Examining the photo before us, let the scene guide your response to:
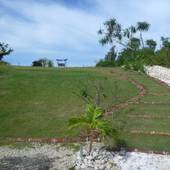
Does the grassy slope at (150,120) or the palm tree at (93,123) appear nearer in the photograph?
the palm tree at (93,123)

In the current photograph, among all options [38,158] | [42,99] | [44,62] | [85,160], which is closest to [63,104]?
[42,99]

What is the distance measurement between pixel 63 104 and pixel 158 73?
11617 millimetres

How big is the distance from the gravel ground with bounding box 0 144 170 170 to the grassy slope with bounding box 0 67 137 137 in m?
1.80

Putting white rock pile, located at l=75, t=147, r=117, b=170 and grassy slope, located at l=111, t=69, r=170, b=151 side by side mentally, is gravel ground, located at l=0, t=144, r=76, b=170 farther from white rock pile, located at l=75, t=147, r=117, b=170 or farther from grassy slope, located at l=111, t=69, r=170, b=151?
grassy slope, located at l=111, t=69, r=170, b=151

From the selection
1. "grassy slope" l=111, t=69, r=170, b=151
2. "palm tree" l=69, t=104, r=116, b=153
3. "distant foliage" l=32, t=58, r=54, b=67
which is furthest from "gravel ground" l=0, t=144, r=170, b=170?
"distant foliage" l=32, t=58, r=54, b=67

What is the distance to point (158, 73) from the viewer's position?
27.9 meters

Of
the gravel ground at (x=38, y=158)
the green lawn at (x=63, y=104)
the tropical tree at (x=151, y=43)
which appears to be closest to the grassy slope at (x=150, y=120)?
the green lawn at (x=63, y=104)

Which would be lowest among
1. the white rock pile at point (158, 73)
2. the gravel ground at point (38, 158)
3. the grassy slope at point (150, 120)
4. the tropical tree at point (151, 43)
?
the gravel ground at point (38, 158)

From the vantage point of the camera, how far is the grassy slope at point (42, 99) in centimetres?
1477

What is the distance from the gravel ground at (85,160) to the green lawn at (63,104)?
792 mm

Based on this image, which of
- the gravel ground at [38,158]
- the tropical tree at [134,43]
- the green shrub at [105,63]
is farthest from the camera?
the tropical tree at [134,43]

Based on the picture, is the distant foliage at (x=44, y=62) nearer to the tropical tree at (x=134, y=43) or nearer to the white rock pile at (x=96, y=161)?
the tropical tree at (x=134, y=43)

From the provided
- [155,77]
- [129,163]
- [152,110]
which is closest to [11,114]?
[152,110]

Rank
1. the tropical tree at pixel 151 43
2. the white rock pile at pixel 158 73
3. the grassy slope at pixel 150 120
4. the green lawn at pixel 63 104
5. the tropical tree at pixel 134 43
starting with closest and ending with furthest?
the grassy slope at pixel 150 120 → the green lawn at pixel 63 104 → the white rock pile at pixel 158 73 → the tropical tree at pixel 134 43 → the tropical tree at pixel 151 43
